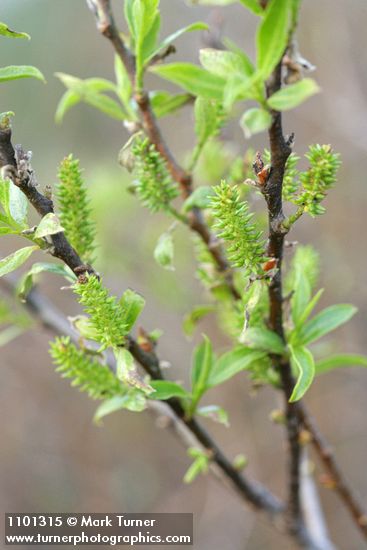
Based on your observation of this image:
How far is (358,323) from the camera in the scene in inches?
86.8

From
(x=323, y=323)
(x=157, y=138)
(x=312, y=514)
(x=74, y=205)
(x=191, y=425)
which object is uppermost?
(x=157, y=138)

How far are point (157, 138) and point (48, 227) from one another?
0.30 m

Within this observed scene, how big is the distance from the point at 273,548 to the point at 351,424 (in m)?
0.65

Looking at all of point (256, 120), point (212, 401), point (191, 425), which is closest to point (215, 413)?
point (191, 425)

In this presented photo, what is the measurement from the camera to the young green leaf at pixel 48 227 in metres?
0.49

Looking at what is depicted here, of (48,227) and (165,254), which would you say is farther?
(165,254)

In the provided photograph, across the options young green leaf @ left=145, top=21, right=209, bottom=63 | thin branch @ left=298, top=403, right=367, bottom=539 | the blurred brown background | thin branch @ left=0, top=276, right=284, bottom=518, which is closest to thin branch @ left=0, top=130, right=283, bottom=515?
thin branch @ left=0, top=276, right=284, bottom=518

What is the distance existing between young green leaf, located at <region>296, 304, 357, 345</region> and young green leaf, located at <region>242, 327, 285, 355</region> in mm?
35

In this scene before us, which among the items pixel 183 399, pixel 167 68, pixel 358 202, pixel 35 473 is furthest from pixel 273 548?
pixel 167 68

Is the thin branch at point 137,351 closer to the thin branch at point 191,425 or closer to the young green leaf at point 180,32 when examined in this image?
the thin branch at point 191,425

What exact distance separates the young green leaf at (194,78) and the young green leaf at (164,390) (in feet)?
1.09

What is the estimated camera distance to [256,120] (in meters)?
0.43

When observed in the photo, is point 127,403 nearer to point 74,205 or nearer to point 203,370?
point 203,370

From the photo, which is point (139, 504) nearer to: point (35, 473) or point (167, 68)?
point (35, 473)
